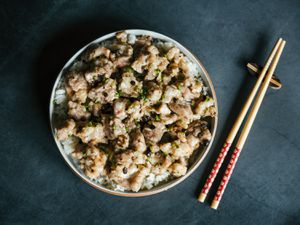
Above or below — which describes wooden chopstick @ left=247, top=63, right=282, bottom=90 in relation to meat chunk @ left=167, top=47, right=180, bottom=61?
above

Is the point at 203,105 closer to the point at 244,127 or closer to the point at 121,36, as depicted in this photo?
the point at 244,127

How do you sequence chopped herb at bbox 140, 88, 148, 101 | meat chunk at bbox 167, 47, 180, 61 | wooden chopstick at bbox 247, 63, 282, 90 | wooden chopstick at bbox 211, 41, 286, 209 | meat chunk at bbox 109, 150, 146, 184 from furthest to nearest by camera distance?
wooden chopstick at bbox 247, 63, 282, 90 → wooden chopstick at bbox 211, 41, 286, 209 → meat chunk at bbox 167, 47, 180, 61 → chopped herb at bbox 140, 88, 148, 101 → meat chunk at bbox 109, 150, 146, 184

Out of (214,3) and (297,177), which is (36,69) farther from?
(297,177)

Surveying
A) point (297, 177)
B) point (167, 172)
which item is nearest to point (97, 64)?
point (167, 172)

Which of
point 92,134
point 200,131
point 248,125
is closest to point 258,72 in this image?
point 248,125

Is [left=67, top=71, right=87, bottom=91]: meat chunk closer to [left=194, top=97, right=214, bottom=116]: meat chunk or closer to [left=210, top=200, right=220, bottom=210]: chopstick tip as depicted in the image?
[left=194, top=97, right=214, bottom=116]: meat chunk

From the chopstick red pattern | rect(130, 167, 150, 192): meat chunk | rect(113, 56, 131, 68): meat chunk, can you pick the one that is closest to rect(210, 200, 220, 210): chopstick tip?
the chopstick red pattern

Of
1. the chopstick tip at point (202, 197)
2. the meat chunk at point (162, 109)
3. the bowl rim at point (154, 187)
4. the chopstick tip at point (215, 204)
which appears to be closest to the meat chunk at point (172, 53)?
the bowl rim at point (154, 187)
